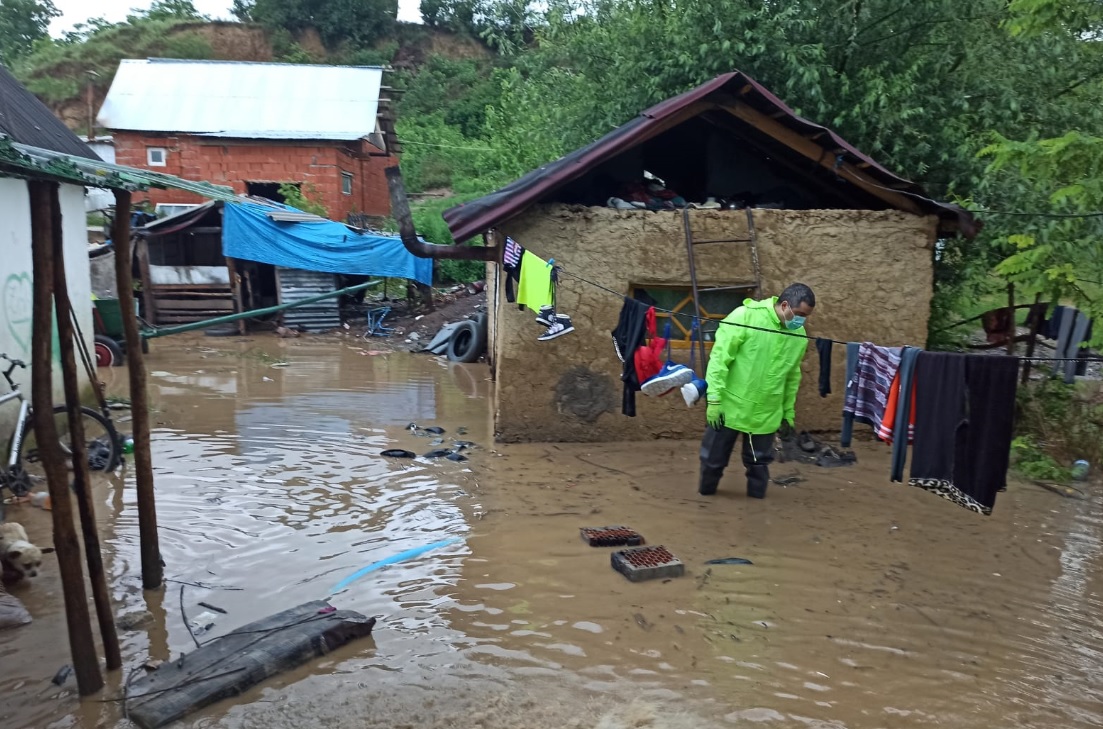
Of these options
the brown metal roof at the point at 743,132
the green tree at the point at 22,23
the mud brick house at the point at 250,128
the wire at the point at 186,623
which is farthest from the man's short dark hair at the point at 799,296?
the green tree at the point at 22,23

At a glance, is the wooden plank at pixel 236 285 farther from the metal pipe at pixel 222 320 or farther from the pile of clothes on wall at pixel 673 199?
the pile of clothes on wall at pixel 673 199

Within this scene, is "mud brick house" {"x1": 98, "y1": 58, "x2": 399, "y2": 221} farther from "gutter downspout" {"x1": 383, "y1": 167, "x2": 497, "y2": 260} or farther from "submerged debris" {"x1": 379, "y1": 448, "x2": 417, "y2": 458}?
"submerged debris" {"x1": 379, "y1": 448, "x2": 417, "y2": 458}

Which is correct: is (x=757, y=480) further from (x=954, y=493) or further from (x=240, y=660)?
(x=240, y=660)

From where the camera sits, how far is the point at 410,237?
766 cm

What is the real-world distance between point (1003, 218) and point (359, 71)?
862 inches

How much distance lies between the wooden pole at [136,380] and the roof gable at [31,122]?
433 centimetres

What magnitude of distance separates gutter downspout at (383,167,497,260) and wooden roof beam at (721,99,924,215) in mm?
2764

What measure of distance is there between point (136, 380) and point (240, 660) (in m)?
1.73

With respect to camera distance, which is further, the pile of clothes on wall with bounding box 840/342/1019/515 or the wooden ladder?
the wooden ladder

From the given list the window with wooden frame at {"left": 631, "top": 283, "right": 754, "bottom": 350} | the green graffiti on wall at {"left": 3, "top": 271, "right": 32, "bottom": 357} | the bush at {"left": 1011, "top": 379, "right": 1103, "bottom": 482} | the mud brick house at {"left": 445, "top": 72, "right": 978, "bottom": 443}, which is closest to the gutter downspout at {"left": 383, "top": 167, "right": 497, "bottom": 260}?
the mud brick house at {"left": 445, "top": 72, "right": 978, "bottom": 443}

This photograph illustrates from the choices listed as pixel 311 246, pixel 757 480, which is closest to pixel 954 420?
pixel 757 480

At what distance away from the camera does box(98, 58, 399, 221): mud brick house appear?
23.6 metres

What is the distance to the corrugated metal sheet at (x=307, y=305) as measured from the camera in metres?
17.9

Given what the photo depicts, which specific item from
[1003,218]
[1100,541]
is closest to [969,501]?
[1100,541]
